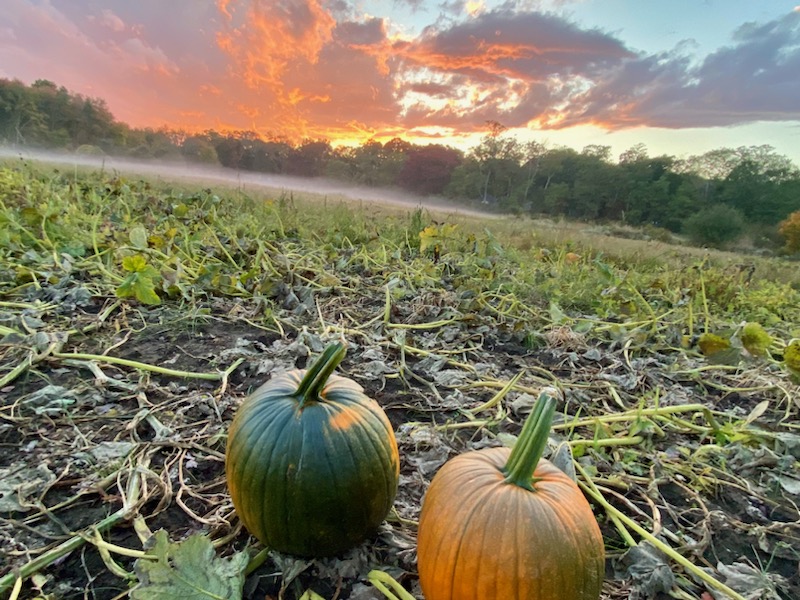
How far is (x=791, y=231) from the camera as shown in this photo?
19.6 meters

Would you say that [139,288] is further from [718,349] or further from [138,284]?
[718,349]

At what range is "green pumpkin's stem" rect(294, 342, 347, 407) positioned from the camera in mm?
1371

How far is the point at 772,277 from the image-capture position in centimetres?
757

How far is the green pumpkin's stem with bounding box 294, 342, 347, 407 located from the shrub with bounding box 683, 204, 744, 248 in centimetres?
2243

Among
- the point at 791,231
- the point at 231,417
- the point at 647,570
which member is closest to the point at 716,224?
the point at 791,231

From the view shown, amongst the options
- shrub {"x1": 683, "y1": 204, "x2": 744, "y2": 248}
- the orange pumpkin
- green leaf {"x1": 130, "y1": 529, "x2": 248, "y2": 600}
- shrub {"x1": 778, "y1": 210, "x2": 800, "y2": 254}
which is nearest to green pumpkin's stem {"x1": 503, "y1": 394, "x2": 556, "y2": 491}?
the orange pumpkin

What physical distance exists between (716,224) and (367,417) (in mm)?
23770

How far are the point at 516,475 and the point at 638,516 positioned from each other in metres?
0.96

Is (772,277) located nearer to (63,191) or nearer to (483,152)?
(63,191)

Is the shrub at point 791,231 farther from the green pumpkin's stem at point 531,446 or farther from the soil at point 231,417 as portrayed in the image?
the green pumpkin's stem at point 531,446

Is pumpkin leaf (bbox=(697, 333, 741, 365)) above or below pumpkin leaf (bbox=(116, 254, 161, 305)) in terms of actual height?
above

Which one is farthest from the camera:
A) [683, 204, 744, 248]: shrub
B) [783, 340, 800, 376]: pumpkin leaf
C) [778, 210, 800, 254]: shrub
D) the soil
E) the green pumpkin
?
[683, 204, 744, 248]: shrub

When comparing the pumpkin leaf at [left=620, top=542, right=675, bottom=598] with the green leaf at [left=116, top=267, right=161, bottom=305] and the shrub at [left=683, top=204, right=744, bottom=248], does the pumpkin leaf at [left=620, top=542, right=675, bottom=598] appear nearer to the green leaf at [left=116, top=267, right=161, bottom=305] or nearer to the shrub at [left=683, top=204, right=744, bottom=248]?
the green leaf at [left=116, top=267, right=161, bottom=305]

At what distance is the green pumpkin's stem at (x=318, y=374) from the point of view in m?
1.37
